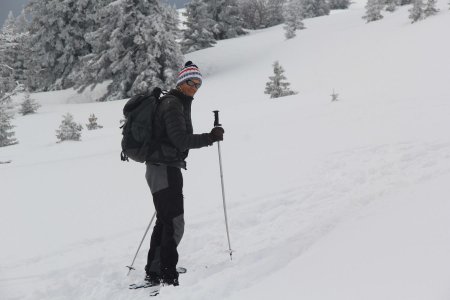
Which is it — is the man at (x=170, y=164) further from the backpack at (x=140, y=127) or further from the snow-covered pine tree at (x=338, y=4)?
the snow-covered pine tree at (x=338, y=4)

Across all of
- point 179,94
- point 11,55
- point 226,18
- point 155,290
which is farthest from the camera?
point 226,18

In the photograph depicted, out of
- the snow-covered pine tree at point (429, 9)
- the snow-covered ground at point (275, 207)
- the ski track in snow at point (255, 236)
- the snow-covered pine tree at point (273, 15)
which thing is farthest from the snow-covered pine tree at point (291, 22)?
the ski track in snow at point (255, 236)

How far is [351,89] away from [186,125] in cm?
1219

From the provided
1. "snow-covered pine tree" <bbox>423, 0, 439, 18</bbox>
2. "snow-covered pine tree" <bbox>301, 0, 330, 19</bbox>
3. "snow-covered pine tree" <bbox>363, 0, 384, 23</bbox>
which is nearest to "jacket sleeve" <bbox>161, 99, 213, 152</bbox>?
"snow-covered pine tree" <bbox>423, 0, 439, 18</bbox>

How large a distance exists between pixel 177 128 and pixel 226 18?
133 ft

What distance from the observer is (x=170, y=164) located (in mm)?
4375

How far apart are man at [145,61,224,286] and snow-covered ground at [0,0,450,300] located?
325mm

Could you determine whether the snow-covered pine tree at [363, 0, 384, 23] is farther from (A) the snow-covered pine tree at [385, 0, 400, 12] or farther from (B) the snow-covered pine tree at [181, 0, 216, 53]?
(B) the snow-covered pine tree at [181, 0, 216, 53]

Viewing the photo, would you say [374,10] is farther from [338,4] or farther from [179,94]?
[338,4]

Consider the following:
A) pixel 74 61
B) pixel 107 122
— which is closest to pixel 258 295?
pixel 107 122

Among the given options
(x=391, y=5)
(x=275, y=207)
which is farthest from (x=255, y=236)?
(x=391, y=5)

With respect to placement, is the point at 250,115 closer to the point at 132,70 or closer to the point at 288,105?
the point at 288,105

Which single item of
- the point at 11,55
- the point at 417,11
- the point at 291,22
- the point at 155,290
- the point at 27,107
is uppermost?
the point at 11,55

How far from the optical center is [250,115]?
13758mm
